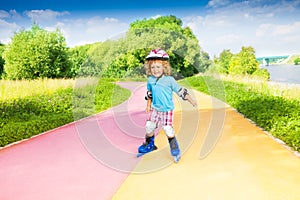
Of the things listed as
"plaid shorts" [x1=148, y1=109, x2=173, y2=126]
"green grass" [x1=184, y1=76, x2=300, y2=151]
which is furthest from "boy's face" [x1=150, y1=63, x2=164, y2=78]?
"green grass" [x1=184, y1=76, x2=300, y2=151]

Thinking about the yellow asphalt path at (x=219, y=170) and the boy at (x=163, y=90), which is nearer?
the yellow asphalt path at (x=219, y=170)

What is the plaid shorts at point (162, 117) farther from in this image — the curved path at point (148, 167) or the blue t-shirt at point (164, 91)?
the curved path at point (148, 167)

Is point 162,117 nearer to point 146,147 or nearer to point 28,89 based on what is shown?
point 146,147

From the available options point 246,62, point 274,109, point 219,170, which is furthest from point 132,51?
point 246,62

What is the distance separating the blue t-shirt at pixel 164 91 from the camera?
431 cm

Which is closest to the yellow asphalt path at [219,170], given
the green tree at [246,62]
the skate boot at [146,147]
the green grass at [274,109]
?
the skate boot at [146,147]

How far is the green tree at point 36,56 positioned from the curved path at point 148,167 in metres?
9.47

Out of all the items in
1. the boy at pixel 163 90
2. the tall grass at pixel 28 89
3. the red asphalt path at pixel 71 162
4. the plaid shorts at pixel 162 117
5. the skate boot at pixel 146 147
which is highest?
the boy at pixel 163 90

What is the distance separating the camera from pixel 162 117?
438 cm

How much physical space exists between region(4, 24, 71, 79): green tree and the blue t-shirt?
1215cm

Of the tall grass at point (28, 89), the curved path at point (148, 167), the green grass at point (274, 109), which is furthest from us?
the tall grass at point (28, 89)

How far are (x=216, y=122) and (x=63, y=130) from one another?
11.2 feet

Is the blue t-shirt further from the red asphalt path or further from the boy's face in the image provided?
the red asphalt path

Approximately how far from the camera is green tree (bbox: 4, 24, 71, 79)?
50.0 ft
